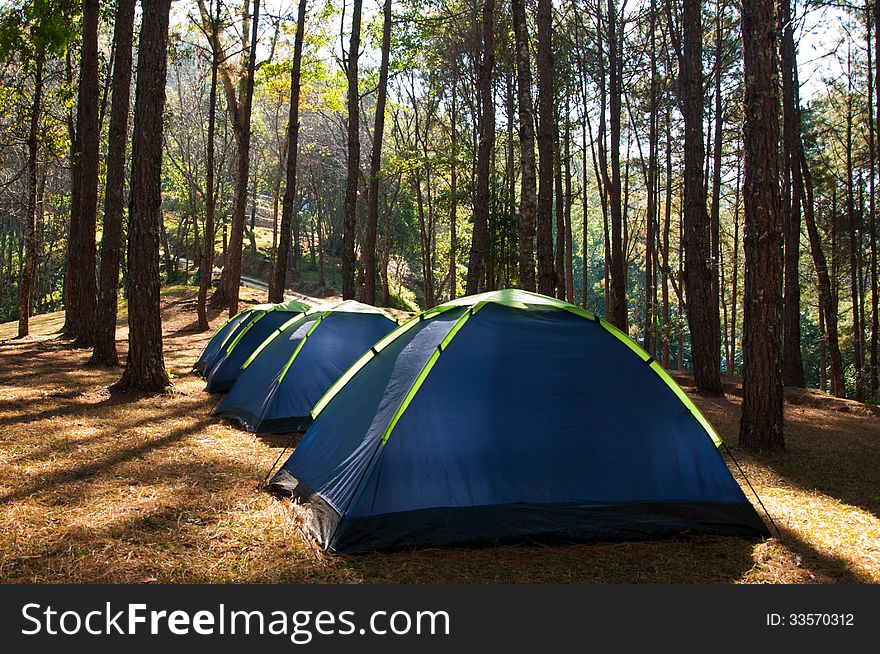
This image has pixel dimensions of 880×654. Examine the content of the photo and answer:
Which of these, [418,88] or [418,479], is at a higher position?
[418,88]

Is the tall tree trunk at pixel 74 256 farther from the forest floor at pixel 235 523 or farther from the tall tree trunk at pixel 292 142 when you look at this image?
the forest floor at pixel 235 523

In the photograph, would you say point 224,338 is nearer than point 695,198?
No

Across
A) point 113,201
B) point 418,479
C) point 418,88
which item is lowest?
point 418,479

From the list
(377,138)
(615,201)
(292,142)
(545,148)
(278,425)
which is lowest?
(278,425)

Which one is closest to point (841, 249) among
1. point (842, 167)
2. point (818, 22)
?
point (842, 167)

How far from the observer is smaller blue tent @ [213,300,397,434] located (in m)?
8.41

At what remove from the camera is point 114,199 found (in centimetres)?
1223

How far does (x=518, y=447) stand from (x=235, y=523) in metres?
2.18

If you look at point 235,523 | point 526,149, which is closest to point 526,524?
point 235,523

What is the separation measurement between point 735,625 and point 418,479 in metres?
2.12

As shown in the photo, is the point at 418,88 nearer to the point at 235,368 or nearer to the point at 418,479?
the point at 235,368

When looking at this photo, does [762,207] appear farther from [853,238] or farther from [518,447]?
[853,238]

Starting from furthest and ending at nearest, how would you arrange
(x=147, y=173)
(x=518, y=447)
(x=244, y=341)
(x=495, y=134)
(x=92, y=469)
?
1. (x=495, y=134)
2. (x=244, y=341)
3. (x=147, y=173)
4. (x=92, y=469)
5. (x=518, y=447)

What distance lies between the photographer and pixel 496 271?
23.8m
